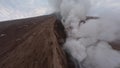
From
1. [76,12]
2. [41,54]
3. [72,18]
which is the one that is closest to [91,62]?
[41,54]

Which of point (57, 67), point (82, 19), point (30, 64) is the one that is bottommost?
point (82, 19)

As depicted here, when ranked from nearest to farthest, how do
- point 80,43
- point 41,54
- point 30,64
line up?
1. point 30,64
2. point 41,54
3. point 80,43

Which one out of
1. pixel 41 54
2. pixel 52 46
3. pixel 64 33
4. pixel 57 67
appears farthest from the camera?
pixel 64 33

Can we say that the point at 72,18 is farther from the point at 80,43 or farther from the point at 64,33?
the point at 80,43

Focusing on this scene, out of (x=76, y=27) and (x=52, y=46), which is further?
(x=76, y=27)

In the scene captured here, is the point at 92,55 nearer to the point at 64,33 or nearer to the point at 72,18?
the point at 64,33

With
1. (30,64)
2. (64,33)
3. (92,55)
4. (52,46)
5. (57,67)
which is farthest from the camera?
(64,33)

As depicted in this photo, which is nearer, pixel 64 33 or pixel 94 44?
pixel 94 44

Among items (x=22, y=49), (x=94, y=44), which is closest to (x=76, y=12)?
(x=94, y=44)

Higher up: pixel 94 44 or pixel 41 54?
pixel 41 54
